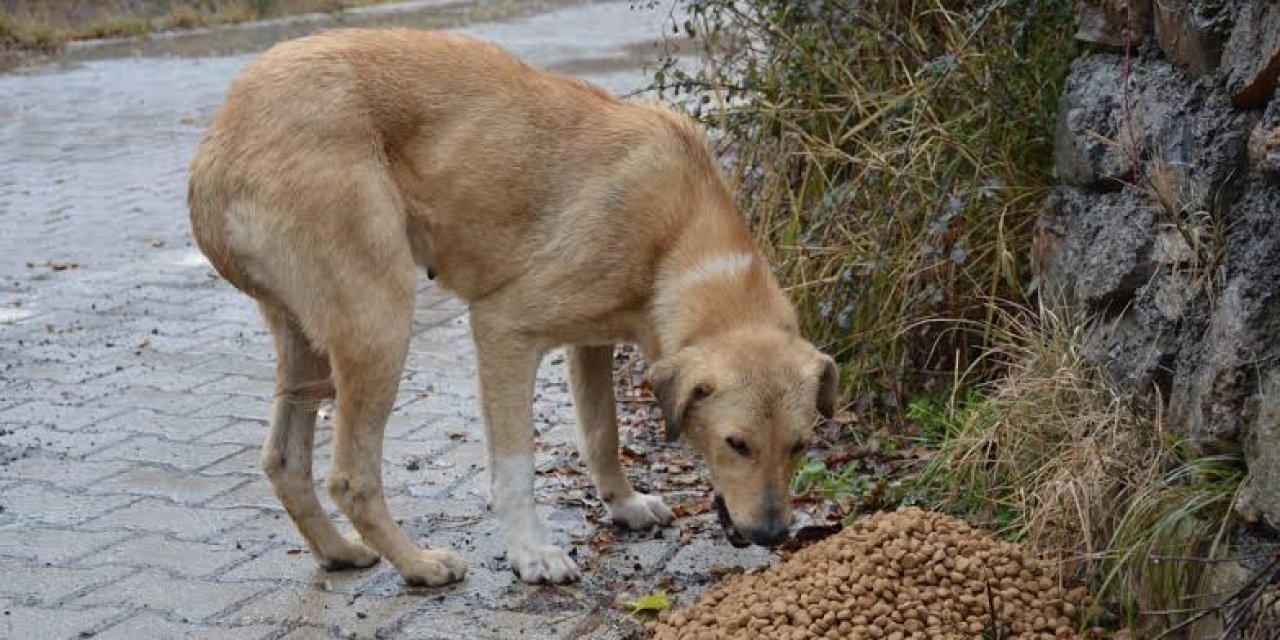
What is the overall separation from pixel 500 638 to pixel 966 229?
8.80ft

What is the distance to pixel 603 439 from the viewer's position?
5.63 metres

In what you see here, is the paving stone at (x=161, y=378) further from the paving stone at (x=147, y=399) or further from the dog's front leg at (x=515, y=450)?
the dog's front leg at (x=515, y=450)

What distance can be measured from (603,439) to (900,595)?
5.09 ft

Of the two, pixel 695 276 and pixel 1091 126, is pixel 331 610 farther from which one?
pixel 1091 126

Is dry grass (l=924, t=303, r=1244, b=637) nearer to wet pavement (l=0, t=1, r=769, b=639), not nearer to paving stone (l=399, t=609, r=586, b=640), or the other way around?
wet pavement (l=0, t=1, r=769, b=639)

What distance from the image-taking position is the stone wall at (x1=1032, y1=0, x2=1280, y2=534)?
13.2 feet

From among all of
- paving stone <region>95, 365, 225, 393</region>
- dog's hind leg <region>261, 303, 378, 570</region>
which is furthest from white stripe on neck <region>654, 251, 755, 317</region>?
paving stone <region>95, 365, 225, 393</region>

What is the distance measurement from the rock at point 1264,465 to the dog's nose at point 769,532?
140 centimetres

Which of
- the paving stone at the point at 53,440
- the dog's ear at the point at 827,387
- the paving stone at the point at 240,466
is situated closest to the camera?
the dog's ear at the point at 827,387

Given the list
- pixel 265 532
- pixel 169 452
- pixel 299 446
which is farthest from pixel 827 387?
pixel 169 452

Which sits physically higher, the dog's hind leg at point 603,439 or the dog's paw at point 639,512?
the dog's hind leg at point 603,439

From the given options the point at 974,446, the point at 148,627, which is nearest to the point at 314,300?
the point at 148,627

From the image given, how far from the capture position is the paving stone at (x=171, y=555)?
17.1 ft

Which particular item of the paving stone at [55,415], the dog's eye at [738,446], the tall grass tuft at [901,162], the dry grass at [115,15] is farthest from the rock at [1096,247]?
the dry grass at [115,15]
